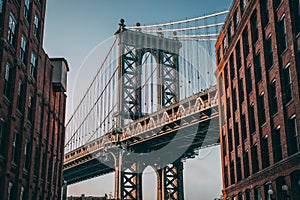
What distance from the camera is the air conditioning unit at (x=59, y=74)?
125 feet

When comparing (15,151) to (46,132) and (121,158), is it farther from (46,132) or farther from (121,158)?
(121,158)

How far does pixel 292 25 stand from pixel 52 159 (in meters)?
20.7

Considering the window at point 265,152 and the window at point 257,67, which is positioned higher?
the window at point 257,67

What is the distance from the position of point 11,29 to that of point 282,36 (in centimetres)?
1619

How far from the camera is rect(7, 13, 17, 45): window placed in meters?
26.3

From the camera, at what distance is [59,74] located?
38656 millimetres

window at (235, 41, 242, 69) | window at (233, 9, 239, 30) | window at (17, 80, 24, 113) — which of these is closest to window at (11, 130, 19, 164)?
window at (17, 80, 24, 113)

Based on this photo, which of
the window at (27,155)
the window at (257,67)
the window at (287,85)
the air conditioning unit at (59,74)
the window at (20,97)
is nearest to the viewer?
the window at (20,97)

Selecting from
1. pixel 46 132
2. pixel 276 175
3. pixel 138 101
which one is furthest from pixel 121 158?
pixel 276 175

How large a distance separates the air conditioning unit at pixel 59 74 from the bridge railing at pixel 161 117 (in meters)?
17.7

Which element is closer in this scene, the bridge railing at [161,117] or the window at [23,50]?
the window at [23,50]

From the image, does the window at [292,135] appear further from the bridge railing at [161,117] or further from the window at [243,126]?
the bridge railing at [161,117]

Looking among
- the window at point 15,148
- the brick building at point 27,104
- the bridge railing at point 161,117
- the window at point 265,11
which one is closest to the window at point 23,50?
the brick building at point 27,104

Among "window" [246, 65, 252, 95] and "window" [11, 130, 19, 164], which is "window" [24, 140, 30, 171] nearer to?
"window" [11, 130, 19, 164]
